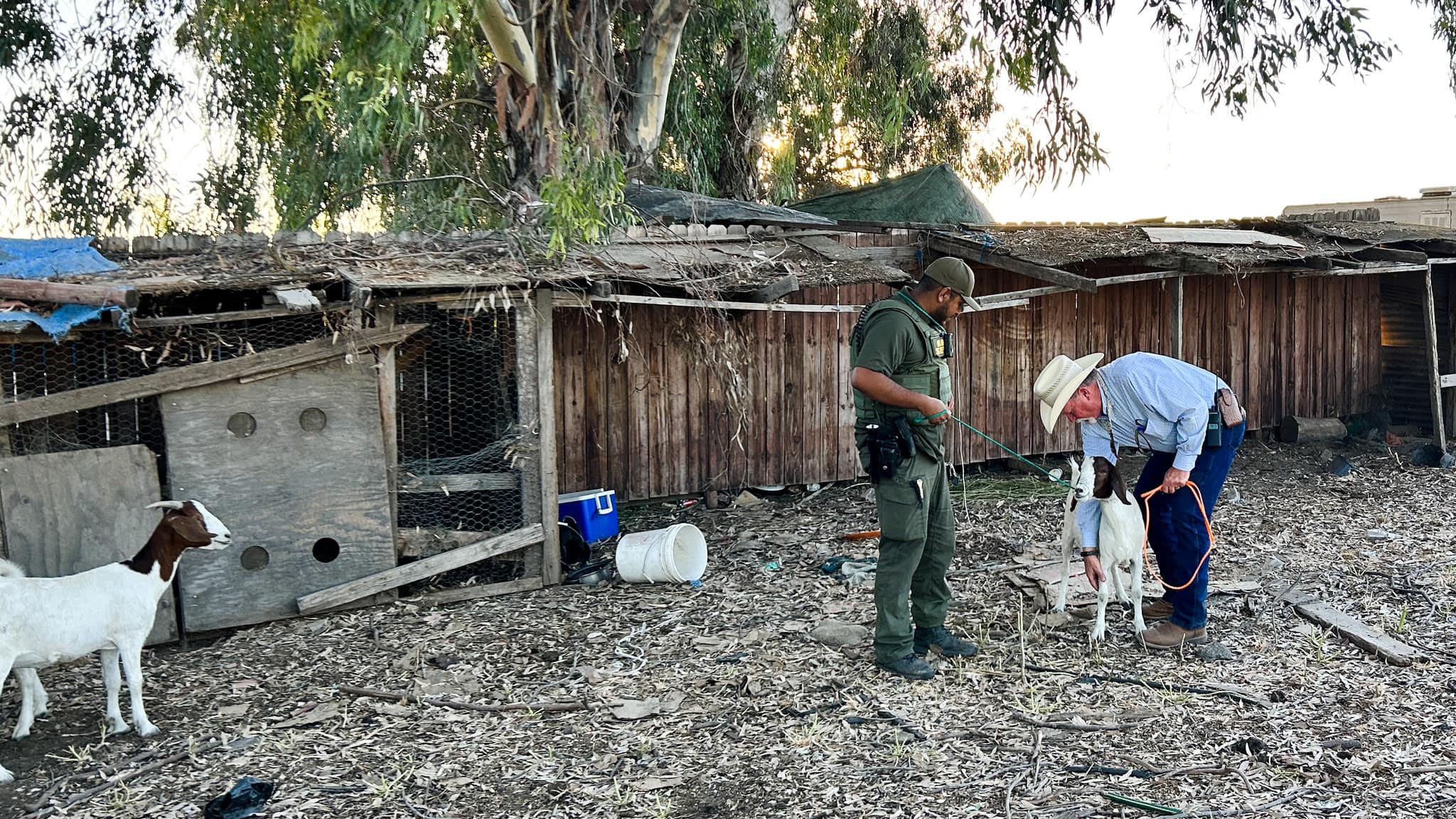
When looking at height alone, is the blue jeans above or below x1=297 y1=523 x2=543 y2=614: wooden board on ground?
above

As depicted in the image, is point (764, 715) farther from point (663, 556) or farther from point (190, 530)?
point (190, 530)

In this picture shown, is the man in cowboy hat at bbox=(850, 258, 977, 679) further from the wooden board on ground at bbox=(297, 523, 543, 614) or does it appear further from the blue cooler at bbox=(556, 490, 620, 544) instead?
the blue cooler at bbox=(556, 490, 620, 544)

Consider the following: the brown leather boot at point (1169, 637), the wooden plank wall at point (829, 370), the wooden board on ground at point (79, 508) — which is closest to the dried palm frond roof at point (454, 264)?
the wooden plank wall at point (829, 370)

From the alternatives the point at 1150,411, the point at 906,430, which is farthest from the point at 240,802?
the point at 1150,411

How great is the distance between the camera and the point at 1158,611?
6.33m

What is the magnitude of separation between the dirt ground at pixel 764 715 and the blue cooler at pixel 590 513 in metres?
0.94

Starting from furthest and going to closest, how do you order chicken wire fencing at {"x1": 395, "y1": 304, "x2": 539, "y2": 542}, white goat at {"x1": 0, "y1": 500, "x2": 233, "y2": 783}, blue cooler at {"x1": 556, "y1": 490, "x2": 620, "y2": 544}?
blue cooler at {"x1": 556, "y1": 490, "x2": 620, "y2": 544}
chicken wire fencing at {"x1": 395, "y1": 304, "x2": 539, "y2": 542}
white goat at {"x1": 0, "y1": 500, "x2": 233, "y2": 783}

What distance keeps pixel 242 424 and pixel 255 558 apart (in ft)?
2.64

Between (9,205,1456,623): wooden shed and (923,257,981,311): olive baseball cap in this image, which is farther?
(9,205,1456,623): wooden shed

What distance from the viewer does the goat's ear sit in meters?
5.27

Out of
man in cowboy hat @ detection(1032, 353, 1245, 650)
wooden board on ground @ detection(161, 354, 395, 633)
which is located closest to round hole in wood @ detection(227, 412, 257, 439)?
wooden board on ground @ detection(161, 354, 395, 633)

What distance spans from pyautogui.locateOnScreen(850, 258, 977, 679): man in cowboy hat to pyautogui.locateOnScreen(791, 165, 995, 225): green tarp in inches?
310

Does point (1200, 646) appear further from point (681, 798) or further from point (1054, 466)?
point (1054, 466)

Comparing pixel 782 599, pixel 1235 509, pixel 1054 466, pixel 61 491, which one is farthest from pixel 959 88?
pixel 61 491
